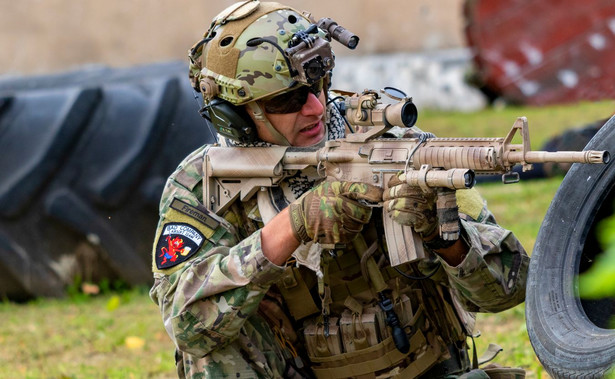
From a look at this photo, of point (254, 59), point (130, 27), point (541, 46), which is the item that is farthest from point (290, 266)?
point (130, 27)

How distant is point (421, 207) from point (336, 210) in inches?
10.7

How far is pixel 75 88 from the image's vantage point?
23.2 feet

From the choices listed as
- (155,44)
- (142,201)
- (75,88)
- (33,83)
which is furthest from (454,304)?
(155,44)

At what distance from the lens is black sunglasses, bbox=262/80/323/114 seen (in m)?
3.52

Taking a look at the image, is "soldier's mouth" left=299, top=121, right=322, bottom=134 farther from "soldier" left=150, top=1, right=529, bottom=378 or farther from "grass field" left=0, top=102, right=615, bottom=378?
"grass field" left=0, top=102, right=615, bottom=378

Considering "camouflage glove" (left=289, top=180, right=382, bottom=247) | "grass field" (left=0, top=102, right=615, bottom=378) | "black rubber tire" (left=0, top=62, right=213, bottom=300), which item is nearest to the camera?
"camouflage glove" (left=289, top=180, right=382, bottom=247)

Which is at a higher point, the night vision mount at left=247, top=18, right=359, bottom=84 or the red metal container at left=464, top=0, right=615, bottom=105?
the night vision mount at left=247, top=18, right=359, bottom=84

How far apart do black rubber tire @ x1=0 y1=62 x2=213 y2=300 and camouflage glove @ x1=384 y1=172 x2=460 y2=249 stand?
361cm

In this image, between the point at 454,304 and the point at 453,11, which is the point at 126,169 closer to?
the point at 454,304

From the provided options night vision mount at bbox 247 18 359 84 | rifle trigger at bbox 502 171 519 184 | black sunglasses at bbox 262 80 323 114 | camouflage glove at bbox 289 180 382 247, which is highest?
rifle trigger at bbox 502 171 519 184

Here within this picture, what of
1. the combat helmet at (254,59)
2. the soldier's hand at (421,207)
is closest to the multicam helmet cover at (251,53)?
the combat helmet at (254,59)

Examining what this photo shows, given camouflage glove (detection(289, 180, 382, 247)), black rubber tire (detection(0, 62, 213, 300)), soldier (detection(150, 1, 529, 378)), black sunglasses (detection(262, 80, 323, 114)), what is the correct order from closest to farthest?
camouflage glove (detection(289, 180, 382, 247)) < soldier (detection(150, 1, 529, 378)) < black sunglasses (detection(262, 80, 323, 114)) < black rubber tire (detection(0, 62, 213, 300))

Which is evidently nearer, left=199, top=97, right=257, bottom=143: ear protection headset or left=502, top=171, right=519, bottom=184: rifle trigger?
left=502, top=171, right=519, bottom=184: rifle trigger

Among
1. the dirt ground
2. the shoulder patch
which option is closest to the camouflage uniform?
the shoulder patch
